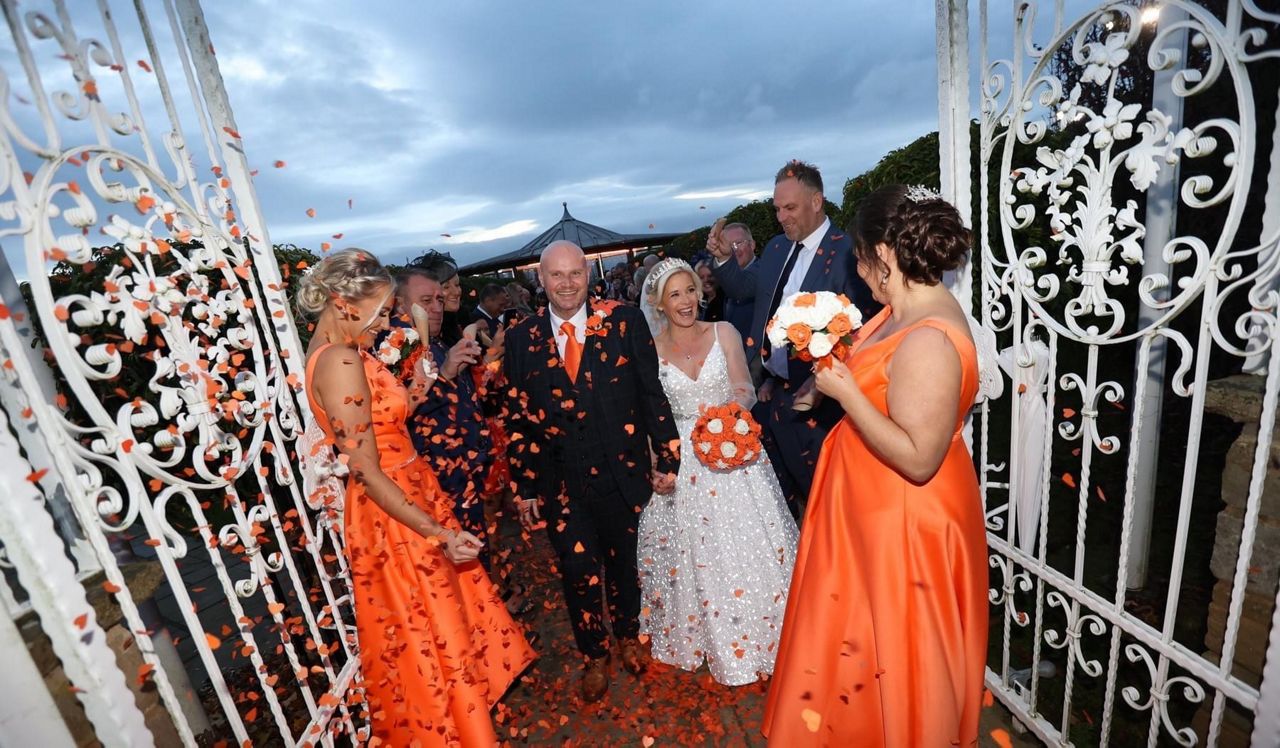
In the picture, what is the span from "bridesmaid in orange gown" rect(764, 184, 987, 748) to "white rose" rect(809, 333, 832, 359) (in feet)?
0.23

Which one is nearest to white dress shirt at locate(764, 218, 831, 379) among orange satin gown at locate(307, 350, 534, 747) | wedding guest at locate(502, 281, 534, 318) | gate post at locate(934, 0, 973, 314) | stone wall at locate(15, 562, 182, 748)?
gate post at locate(934, 0, 973, 314)

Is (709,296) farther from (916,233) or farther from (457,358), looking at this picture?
(916,233)

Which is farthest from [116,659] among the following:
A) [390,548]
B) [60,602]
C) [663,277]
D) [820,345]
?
[663,277]

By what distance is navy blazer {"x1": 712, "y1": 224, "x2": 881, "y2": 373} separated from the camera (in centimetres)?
423

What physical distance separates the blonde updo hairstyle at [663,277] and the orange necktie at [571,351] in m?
0.65

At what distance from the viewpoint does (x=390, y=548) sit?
2.93 metres

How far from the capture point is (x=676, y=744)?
3.38 metres

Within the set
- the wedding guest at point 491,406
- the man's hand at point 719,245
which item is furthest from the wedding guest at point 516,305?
the man's hand at point 719,245

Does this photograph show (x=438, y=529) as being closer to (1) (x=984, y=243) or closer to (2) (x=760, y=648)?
(2) (x=760, y=648)

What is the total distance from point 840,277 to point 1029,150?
1399mm

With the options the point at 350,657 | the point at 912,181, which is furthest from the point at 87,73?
the point at 912,181

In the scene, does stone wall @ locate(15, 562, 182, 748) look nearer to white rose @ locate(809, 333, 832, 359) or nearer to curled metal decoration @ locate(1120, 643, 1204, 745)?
white rose @ locate(809, 333, 832, 359)

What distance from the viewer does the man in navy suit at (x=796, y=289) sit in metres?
4.34

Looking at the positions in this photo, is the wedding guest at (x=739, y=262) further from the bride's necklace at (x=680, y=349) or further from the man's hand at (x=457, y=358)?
the man's hand at (x=457, y=358)
